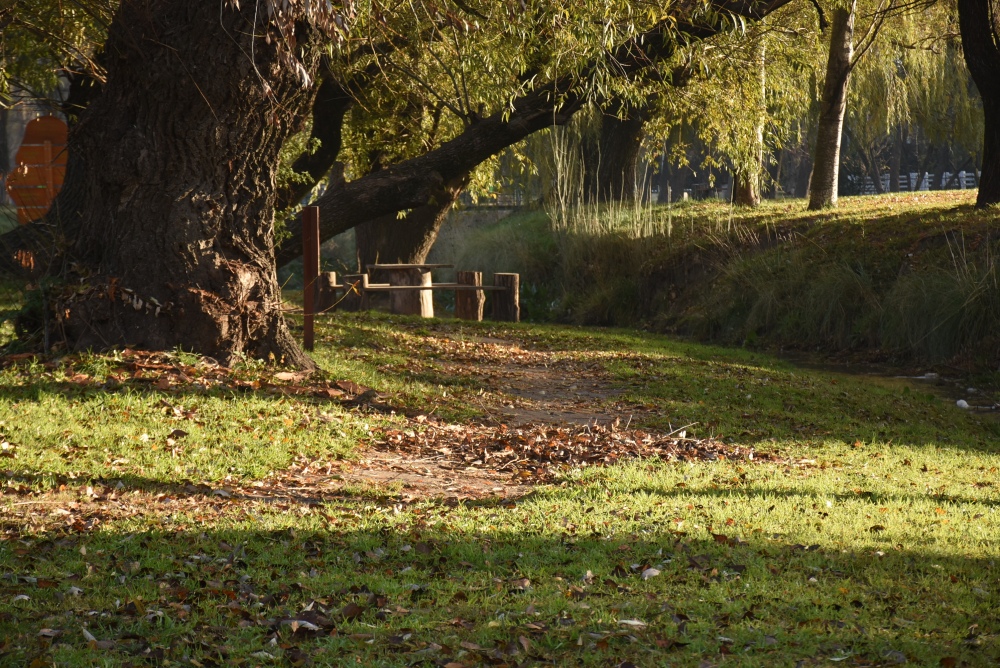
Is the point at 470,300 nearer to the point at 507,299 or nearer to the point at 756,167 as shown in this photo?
the point at 507,299

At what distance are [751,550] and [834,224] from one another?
1430cm

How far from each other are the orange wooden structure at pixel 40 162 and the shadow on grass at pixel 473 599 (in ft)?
36.7

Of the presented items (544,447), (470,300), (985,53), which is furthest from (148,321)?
(985,53)

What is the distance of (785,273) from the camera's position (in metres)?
17.5

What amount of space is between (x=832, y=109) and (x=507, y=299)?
7.62m

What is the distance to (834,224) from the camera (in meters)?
18.8

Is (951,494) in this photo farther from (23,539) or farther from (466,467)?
(23,539)

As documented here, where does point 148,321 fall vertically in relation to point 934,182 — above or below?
below

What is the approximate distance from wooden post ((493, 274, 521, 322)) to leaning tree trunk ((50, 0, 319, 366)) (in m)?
9.93

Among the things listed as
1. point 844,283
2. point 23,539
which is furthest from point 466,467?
point 844,283

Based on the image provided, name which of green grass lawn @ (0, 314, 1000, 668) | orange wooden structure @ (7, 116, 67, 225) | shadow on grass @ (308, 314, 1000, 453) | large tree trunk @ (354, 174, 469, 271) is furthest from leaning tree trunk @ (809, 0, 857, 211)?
orange wooden structure @ (7, 116, 67, 225)

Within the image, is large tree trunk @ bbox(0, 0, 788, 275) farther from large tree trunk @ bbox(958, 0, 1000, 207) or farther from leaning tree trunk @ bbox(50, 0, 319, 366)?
large tree trunk @ bbox(958, 0, 1000, 207)

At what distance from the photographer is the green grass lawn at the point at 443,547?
4246mm

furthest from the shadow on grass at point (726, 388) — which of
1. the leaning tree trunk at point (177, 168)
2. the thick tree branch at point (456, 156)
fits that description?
the leaning tree trunk at point (177, 168)
